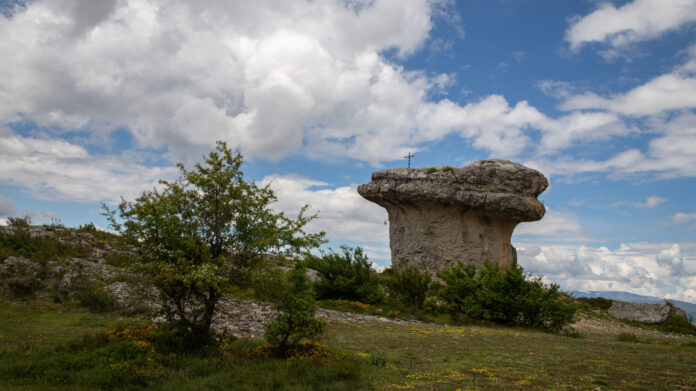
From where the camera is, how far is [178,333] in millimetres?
8258

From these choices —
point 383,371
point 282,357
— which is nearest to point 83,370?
point 282,357

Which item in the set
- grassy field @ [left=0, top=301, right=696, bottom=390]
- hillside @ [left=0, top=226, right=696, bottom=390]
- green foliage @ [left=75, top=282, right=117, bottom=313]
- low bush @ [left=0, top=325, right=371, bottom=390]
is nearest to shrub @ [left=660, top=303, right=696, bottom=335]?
hillside @ [left=0, top=226, right=696, bottom=390]

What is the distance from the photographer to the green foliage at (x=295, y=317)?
7.74m

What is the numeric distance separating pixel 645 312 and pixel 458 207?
11993 mm

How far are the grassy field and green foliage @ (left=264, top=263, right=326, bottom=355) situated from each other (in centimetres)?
44

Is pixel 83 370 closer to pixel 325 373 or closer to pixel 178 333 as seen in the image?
pixel 178 333

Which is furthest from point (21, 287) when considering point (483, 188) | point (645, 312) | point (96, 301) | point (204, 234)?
point (645, 312)

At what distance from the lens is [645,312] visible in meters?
23.9

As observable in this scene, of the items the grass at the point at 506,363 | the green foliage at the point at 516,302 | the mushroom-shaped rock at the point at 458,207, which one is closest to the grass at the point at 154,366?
the grass at the point at 506,363

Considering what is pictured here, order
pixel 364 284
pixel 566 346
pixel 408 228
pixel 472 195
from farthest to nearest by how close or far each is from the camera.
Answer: pixel 408 228 < pixel 472 195 < pixel 364 284 < pixel 566 346

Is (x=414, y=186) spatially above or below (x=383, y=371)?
above

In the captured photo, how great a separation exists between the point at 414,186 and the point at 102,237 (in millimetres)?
19011

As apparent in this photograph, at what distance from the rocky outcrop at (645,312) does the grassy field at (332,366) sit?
605 inches

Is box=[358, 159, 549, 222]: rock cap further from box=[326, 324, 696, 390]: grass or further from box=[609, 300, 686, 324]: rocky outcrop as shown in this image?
box=[326, 324, 696, 390]: grass
